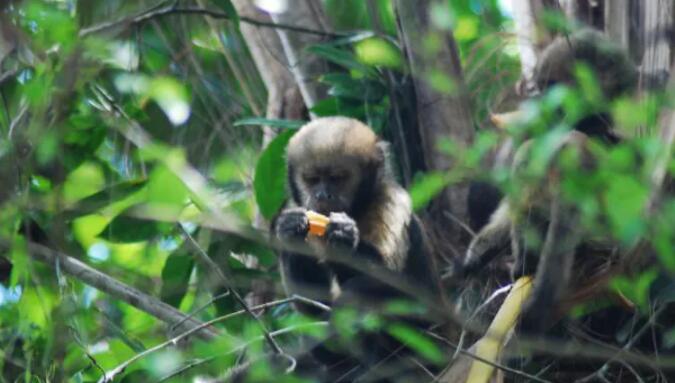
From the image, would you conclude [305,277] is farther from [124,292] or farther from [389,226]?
[124,292]

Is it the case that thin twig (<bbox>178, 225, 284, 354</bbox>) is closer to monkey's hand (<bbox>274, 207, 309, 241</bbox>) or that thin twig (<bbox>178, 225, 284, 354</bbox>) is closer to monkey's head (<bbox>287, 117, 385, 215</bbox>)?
monkey's hand (<bbox>274, 207, 309, 241</bbox>)

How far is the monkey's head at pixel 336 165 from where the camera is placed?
5695mm

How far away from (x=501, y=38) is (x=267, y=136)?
1.41 m

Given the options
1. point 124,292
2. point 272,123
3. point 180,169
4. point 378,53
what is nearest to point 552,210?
point 180,169

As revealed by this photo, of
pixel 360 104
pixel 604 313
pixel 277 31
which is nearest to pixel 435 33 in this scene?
pixel 360 104

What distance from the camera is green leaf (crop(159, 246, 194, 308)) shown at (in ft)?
19.4

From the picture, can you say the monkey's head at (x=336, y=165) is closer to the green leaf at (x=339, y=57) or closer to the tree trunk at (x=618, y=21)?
the green leaf at (x=339, y=57)

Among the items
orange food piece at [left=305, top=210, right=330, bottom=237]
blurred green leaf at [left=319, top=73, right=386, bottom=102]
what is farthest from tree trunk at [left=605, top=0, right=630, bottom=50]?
orange food piece at [left=305, top=210, right=330, bottom=237]

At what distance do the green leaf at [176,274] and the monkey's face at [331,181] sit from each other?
0.64 meters

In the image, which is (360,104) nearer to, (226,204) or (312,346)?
(226,204)

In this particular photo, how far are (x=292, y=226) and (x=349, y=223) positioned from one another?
0.25 m

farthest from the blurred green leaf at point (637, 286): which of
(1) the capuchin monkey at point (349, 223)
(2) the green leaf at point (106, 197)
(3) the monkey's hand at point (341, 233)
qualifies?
(2) the green leaf at point (106, 197)

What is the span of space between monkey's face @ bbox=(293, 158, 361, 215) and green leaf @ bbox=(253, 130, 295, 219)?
314 mm

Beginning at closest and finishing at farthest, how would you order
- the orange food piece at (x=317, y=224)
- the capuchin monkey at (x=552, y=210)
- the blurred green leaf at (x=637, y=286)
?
the blurred green leaf at (x=637, y=286) → the capuchin monkey at (x=552, y=210) → the orange food piece at (x=317, y=224)
